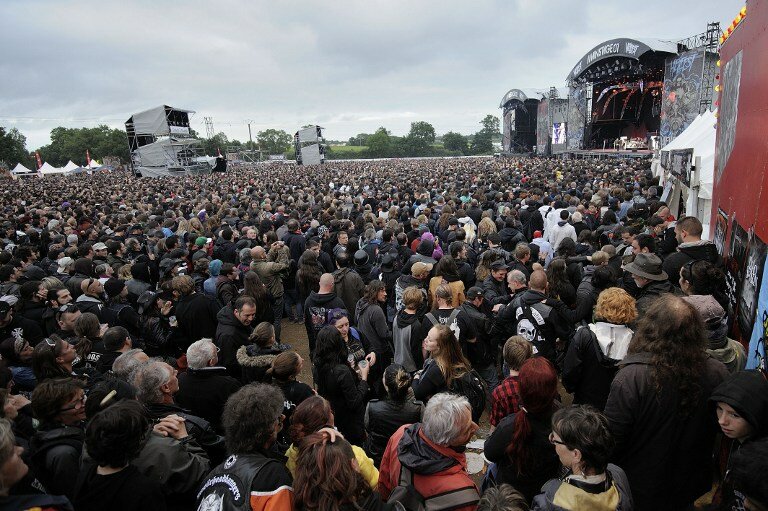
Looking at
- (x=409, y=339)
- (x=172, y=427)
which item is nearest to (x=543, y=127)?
(x=409, y=339)

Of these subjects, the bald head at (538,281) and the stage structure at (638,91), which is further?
the stage structure at (638,91)

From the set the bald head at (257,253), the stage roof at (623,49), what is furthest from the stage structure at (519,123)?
the bald head at (257,253)

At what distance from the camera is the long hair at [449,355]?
3127 millimetres

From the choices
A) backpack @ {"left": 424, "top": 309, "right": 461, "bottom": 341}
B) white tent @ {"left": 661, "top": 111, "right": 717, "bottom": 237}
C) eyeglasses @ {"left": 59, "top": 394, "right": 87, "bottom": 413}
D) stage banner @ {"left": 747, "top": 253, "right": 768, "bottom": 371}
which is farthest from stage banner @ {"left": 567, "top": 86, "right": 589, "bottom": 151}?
eyeglasses @ {"left": 59, "top": 394, "right": 87, "bottom": 413}

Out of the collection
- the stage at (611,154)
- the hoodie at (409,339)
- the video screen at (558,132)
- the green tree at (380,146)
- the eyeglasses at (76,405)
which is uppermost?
the green tree at (380,146)

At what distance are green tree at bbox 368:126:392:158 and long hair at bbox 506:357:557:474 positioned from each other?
93.0 metres

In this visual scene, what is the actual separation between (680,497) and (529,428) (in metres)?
1.02

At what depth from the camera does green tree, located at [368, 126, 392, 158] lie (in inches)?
3666

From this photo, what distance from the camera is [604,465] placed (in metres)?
1.79

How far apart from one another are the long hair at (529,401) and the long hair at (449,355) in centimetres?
87

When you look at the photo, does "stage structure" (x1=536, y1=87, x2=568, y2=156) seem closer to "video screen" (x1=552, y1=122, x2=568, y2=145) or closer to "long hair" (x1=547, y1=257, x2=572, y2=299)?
"video screen" (x1=552, y1=122, x2=568, y2=145)

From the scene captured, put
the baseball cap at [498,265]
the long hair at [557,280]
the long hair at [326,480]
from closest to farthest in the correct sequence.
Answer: the long hair at [326,480] < the long hair at [557,280] < the baseball cap at [498,265]

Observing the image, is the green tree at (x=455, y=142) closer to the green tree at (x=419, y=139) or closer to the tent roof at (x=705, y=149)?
the green tree at (x=419, y=139)

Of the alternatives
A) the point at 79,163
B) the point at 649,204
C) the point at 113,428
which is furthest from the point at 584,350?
the point at 79,163
